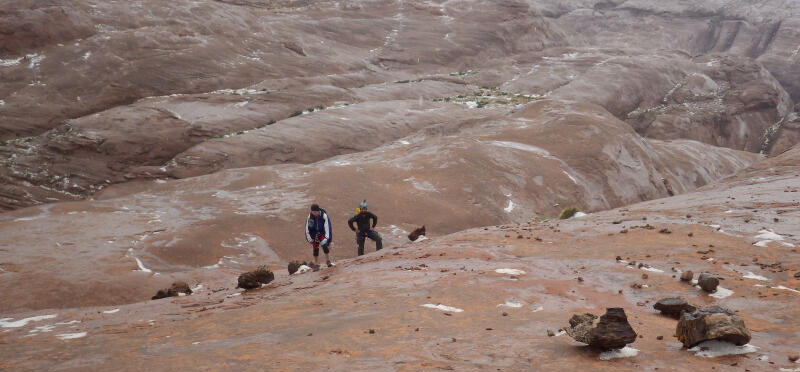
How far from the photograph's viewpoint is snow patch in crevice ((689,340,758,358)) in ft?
20.7

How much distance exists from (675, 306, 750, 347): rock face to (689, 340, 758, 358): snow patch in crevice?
5 cm

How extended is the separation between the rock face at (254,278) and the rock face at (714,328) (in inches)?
333

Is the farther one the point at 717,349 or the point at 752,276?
the point at 752,276

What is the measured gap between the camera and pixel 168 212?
70.9ft

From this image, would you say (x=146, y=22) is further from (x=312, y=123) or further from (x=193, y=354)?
(x=193, y=354)

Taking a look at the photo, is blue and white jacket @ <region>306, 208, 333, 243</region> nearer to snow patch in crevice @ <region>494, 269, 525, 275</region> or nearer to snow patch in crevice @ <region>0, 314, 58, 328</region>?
snow patch in crevice @ <region>494, 269, 525, 275</region>

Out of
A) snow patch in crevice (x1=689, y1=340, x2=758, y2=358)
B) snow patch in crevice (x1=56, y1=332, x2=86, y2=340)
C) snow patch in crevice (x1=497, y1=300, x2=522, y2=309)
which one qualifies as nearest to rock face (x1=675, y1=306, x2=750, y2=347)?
snow patch in crevice (x1=689, y1=340, x2=758, y2=358)

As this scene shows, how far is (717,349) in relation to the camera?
634 cm

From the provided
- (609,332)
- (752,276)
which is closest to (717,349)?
(609,332)

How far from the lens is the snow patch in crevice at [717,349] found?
20.7 ft

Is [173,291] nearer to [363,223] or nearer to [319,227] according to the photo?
[319,227]

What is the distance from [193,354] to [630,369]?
4907mm

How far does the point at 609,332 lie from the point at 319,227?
8905 millimetres

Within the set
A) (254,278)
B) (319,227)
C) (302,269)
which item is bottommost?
(302,269)
